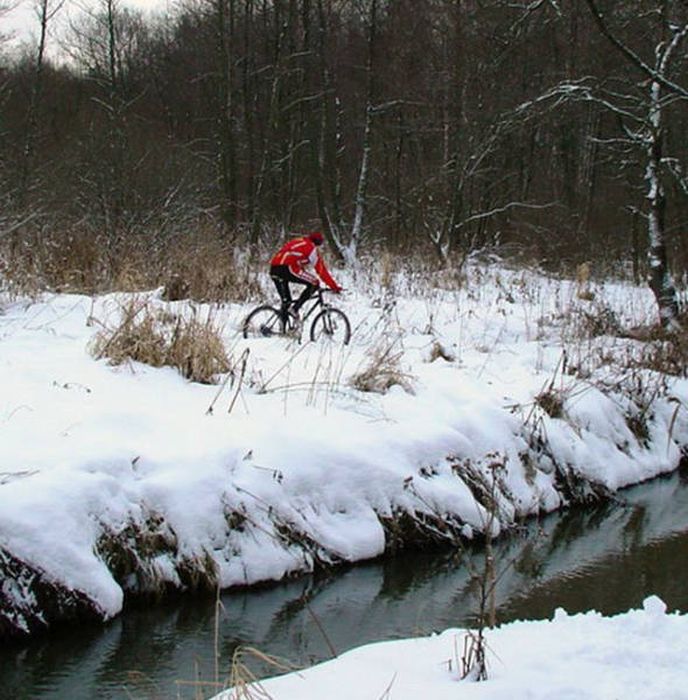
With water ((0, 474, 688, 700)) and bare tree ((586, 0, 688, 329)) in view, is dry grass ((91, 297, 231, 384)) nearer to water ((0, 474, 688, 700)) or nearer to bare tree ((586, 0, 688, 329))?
water ((0, 474, 688, 700))

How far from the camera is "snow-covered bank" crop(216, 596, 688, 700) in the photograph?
2.66 m

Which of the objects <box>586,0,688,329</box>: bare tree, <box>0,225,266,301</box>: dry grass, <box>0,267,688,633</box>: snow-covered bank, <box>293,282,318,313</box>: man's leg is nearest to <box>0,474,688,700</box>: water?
<box>0,267,688,633</box>: snow-covered bank

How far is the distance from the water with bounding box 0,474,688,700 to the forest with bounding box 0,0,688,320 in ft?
18.3

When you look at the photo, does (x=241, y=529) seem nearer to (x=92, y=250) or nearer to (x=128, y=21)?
(x=92, y=250)

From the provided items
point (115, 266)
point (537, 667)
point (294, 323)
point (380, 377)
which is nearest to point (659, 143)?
point (294, 323)

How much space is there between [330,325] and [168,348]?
2.75 metres

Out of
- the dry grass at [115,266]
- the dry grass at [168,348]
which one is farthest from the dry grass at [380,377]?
the dry grass at [115,266]

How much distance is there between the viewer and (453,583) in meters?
5.31

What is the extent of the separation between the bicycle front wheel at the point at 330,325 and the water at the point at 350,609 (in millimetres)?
3398

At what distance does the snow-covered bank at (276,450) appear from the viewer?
14.8 ft

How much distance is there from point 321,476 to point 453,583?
1106 millimetres

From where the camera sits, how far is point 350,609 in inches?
188

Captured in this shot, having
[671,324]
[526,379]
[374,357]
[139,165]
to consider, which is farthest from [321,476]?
[139,165]

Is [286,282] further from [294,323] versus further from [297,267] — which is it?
[294,323]
